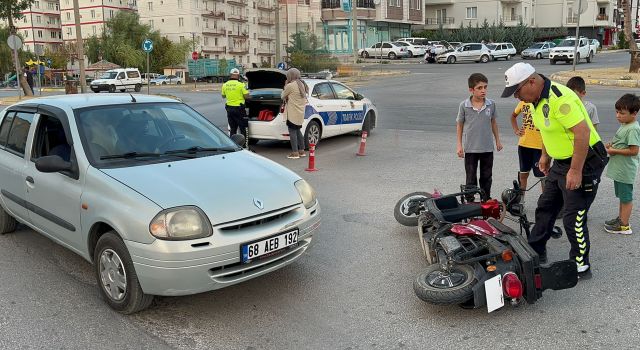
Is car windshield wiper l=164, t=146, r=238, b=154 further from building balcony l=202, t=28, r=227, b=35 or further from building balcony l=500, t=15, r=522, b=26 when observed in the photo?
building balcony l=202, t=28, r=227, b=35

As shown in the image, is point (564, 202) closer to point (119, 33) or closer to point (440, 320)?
point (440, 320)

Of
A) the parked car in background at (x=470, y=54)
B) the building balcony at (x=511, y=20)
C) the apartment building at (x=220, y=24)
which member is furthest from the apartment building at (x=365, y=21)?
the apartment building at (x=220, y=24)

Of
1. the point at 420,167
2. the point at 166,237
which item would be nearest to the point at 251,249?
the point at 166,237

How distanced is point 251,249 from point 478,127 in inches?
131

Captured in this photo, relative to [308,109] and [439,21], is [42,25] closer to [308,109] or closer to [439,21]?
[439,21]

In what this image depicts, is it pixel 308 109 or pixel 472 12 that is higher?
pixel 472 12

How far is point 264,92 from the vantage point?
38.5 feet

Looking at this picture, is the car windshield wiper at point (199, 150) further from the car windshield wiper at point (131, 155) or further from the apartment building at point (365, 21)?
the apartment building at point (365, 21)

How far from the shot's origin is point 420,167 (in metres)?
9.64

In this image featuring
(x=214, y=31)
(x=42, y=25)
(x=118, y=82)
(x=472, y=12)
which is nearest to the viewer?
(x=118, y=82)

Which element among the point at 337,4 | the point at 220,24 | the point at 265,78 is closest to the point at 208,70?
the point at 337,4

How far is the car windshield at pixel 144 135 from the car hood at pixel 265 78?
6308 millimetres

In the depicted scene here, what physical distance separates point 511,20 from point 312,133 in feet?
224

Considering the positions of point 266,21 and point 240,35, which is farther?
point 266,21
